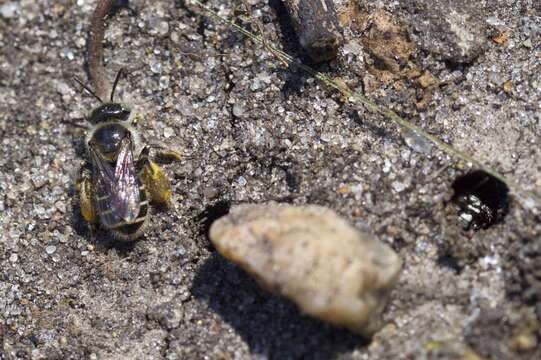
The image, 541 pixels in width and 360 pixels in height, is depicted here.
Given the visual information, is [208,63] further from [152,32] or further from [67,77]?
[67,77]

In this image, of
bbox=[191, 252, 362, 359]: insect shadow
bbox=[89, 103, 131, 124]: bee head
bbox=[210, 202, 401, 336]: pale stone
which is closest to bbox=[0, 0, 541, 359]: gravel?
bbox=[191, 252, 362, 359]: insect shadow

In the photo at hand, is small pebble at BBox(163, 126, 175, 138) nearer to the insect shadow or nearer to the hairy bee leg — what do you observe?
the hairy bee leg

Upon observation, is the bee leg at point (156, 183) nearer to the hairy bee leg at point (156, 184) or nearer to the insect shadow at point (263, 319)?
the hairy bee leg at point (156, 184)

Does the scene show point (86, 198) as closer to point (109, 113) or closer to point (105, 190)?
point (105, 190)

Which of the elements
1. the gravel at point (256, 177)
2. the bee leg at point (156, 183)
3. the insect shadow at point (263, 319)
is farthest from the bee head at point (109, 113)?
the insect shadow at point (263, 319)

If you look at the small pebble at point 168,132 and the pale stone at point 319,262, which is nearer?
the pale stone at point 319,262

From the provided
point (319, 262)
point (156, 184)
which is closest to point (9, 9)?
point (156, 184)
